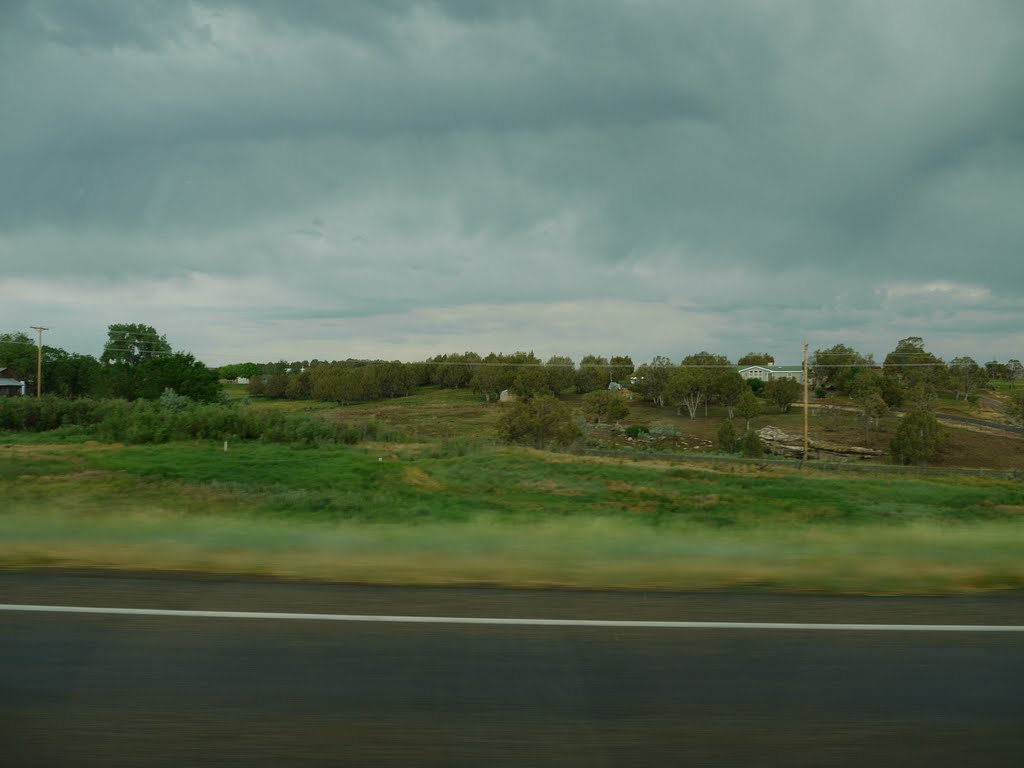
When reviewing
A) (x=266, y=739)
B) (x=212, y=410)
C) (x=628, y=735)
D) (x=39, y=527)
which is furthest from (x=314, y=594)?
(x=212, y=410)

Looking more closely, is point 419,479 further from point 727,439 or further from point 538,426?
point 727,439

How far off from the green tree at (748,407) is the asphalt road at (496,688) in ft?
227

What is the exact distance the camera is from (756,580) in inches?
249

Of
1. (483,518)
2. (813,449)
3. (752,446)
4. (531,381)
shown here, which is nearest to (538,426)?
(531,381)

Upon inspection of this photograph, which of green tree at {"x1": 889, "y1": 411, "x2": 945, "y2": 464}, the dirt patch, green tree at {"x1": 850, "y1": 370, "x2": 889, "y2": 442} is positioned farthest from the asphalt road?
green tree at {"x1": 850, "y1": 370, "x2": 889, "y2": 442}

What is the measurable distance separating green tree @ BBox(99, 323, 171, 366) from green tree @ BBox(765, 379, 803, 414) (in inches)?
2692

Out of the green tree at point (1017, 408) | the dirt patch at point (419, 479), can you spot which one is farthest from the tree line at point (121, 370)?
the green tree at point (1017, 408)

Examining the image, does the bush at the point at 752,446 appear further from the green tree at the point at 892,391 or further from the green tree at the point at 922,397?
the green tree at the point at 922,397

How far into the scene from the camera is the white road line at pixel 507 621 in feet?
15.7

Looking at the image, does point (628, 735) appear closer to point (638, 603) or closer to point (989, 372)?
point (638, 603)

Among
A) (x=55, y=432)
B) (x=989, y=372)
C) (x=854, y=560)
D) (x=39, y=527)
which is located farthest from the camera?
(x=989, y=372)

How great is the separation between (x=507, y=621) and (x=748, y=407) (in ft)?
231

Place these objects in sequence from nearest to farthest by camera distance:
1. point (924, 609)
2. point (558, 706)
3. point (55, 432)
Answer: point (558, 706), point (924, 609), point (55, 432)

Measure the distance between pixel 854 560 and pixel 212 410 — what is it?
146 feet
